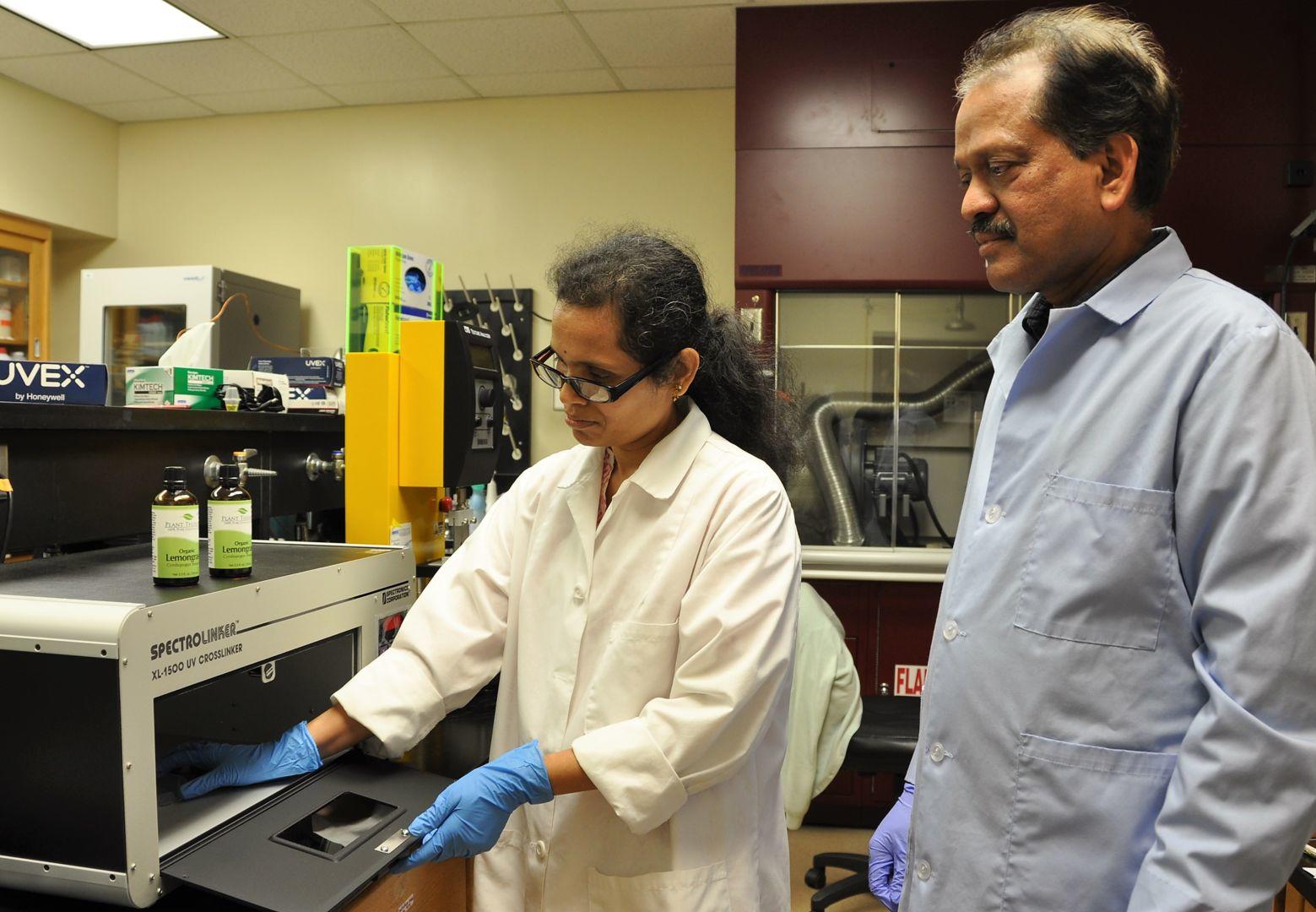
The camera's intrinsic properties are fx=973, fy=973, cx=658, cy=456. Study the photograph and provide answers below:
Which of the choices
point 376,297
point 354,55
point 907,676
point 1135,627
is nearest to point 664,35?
point 354,55

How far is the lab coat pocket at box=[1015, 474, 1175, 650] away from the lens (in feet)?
2.71

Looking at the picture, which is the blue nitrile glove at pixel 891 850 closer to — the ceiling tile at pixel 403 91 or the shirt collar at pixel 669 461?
the shirt collar at pixel 669 461

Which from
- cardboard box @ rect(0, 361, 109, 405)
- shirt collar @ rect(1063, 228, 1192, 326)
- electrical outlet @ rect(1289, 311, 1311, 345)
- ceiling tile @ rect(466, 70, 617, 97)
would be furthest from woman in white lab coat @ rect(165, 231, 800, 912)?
ceiling tile @ rect(466, 70, 617, 97)

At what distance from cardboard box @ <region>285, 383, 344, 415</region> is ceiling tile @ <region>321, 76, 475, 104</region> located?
2489 mm

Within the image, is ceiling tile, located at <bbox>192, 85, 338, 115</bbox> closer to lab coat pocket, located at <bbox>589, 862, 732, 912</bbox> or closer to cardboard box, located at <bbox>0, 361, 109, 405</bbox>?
cardboard box, located at <bbox>0, 361, 109, 405</bbox>

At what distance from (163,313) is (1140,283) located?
4.17m

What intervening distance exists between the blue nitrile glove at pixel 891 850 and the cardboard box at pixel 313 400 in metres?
1.35

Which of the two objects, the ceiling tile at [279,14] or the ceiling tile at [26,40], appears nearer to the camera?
the ceiling tile at [279,14]

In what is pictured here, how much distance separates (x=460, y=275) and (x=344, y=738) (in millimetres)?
3482

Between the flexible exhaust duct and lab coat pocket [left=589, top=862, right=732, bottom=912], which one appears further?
the flexible exhaust duct

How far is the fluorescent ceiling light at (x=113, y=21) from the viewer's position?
3.46 metres

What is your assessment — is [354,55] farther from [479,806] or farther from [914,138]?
[479,806]

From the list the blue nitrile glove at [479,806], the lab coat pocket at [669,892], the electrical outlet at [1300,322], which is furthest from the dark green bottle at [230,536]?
the electrical outlet at [1300,322]

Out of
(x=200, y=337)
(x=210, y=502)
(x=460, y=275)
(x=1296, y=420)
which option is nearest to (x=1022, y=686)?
(x=1296, y=420)
